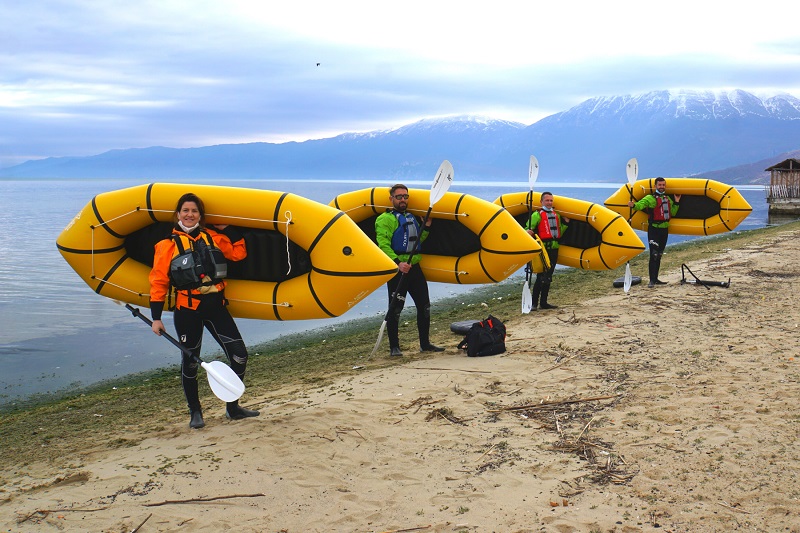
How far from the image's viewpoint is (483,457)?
4121 millimetres

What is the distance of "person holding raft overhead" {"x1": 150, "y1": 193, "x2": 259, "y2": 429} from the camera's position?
4461 millimetres

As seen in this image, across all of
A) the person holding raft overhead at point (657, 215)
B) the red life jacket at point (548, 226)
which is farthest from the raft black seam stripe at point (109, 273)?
the person holding raft overhead at point (657, 215)

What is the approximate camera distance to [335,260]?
5.17m

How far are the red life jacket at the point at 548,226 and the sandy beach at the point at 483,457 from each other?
2.86m

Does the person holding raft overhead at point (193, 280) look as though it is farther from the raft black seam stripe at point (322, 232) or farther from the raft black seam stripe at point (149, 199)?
the raft black seam stripe at point (149, 199)

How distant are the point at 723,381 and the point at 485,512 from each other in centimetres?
281

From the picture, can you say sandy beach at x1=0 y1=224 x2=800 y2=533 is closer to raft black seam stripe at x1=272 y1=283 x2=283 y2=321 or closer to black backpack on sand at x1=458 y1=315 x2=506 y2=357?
black backpack on sand at x1=458 y1=315 x2=506 y2=357

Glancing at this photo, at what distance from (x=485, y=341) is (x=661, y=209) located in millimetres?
5111

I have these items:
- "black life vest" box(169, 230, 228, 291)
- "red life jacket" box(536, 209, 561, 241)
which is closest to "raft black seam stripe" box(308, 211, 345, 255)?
"black life vest" box(169, 230, 228, 291)

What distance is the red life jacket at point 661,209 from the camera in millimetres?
10180

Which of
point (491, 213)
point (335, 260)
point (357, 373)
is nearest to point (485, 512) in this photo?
point (335, 260)

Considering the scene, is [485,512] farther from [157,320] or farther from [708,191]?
[708,191]

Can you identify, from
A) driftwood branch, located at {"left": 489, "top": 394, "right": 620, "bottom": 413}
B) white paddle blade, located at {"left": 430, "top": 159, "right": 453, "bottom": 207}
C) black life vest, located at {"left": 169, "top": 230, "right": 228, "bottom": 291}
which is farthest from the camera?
white paddle blade, located at {"left": 430, "top": 159, "right": 453, "bottom": 207}

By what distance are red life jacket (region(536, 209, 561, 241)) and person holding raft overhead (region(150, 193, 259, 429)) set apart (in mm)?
5310
